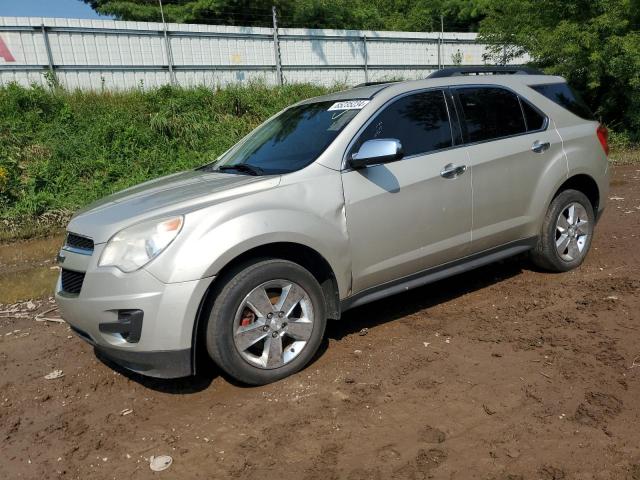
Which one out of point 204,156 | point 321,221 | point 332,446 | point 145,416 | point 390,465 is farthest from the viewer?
point 204,156

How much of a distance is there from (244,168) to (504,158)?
6.71 ft

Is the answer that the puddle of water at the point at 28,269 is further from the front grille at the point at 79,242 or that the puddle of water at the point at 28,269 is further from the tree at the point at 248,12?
the tree at the point at 248,12

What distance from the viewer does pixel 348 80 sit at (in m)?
15.5

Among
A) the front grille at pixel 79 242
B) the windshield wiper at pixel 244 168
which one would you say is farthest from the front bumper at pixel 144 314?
the windshield wiper at pixel 244 168

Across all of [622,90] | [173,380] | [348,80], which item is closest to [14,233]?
[173,380]

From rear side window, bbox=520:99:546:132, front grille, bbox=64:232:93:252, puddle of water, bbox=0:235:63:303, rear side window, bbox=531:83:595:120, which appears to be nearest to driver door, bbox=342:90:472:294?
rear side window, bbox=520:99:546:132

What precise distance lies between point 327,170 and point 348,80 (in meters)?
12.5

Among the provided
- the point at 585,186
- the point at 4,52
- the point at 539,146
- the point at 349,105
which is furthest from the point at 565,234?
the point at 4,52

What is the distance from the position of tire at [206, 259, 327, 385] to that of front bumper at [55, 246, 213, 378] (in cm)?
16

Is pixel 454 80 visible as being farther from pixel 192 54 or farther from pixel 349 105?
pixel 192 54

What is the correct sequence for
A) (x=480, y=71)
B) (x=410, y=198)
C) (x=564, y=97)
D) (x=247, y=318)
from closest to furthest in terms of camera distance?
(x=247, y=318)
(x=410, y=198)
(x=480, y=71)
(x=564, y=97)

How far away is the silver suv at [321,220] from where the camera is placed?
124 inches

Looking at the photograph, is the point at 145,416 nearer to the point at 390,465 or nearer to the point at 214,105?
the point at 390,465

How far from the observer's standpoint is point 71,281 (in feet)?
11.3
